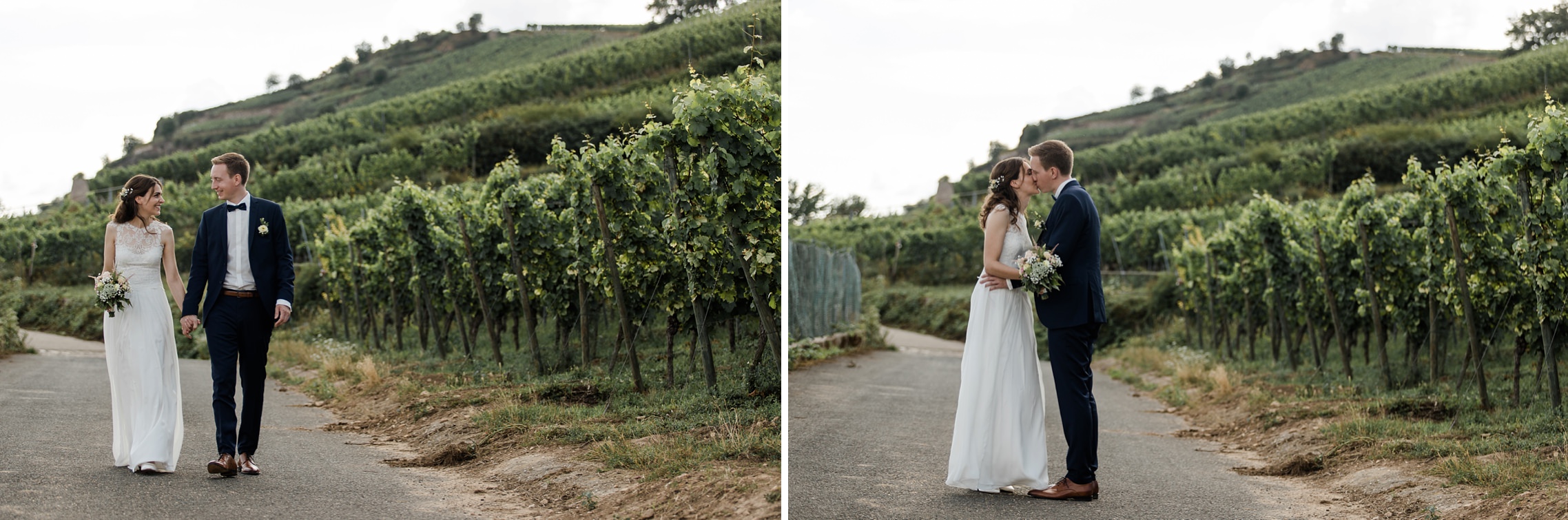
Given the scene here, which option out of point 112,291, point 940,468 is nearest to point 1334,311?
point 940,468

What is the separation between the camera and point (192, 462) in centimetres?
570

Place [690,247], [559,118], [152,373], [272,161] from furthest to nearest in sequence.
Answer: [272,161] → [559,118] → [690,247] → [152,373]

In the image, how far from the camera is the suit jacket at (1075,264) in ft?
15.3

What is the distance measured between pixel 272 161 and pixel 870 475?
33.5 meters

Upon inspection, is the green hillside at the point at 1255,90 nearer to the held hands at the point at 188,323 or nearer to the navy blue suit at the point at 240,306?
the navy blue suit at the point at 240,306

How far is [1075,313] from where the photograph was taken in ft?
15.3

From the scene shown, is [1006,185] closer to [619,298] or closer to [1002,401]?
[1002,401]

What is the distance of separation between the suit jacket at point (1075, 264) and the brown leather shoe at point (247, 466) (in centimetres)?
369

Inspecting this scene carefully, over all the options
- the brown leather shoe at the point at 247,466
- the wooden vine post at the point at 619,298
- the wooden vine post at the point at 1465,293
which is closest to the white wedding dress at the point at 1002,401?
the brown leather shoe at the point at 247,466

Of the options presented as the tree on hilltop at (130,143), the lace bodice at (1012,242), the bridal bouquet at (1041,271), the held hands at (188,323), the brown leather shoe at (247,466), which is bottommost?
the brown leather shoe at (247,466)

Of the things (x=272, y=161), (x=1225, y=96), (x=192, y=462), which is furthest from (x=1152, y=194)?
(x=192, y=462)

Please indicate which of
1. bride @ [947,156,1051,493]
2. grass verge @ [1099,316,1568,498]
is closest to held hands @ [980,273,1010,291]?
bride @ [947,156,1051,493]

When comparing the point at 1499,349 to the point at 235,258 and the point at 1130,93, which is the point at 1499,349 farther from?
the point at 1130,93

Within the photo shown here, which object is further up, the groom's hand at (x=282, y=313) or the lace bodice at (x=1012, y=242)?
the lace bodice at (x=1012, y=242)
